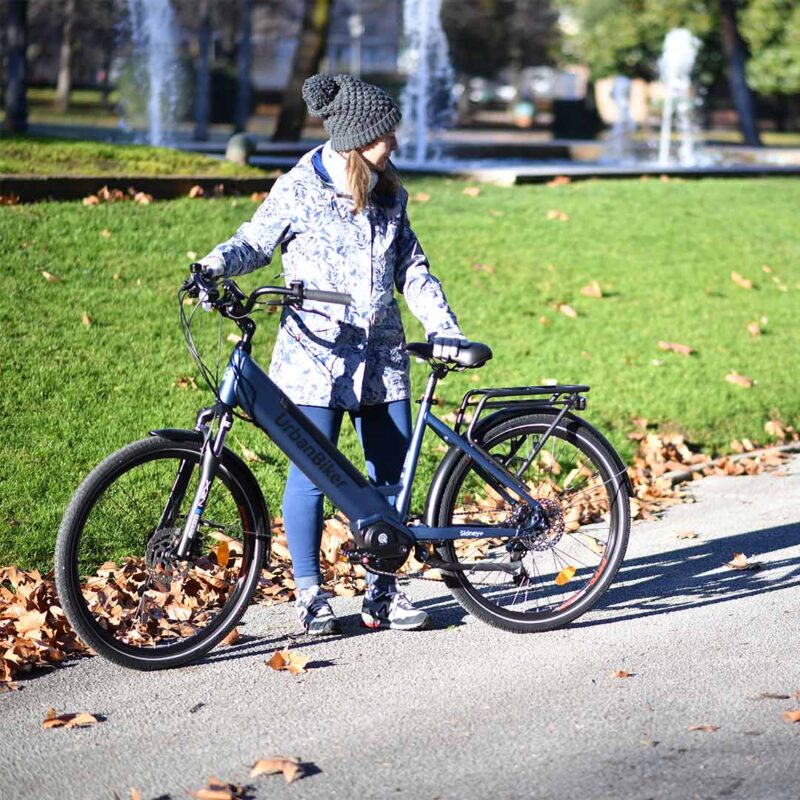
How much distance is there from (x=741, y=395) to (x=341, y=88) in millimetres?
4973

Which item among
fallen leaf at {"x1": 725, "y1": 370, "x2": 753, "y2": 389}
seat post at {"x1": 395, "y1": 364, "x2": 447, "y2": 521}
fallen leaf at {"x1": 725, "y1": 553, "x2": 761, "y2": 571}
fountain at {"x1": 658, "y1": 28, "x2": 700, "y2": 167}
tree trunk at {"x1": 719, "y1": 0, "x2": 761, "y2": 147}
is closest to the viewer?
seat post at {"x1": 395, "y1": 364, "x2": 447, "y2": 521}

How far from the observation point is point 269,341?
8695 millimetres

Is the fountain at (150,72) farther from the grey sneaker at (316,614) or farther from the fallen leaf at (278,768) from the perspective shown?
the fallen leaf at (278,768)

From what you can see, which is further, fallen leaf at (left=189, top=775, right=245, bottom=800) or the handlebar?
the handlebar

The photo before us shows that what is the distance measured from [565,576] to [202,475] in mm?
1595

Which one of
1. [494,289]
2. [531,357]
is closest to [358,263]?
[531,357]

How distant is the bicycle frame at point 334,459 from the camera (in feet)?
15.3

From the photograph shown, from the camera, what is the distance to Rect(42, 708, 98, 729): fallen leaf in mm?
4273

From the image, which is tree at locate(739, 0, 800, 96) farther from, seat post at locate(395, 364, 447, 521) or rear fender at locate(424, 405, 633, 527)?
seat post at locate(395, 364, 447, 521)

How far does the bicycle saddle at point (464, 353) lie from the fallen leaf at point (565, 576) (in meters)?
1.03

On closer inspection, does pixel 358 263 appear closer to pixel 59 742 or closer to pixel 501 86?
pixel 59 742

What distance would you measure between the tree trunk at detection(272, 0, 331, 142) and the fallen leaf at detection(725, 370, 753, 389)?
552 inches

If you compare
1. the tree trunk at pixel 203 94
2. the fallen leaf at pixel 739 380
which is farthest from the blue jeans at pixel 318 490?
the tree trunk at pixel 203 94

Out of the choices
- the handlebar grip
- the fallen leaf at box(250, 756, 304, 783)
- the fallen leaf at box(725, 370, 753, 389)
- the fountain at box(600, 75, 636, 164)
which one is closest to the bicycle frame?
the handlebar grip
